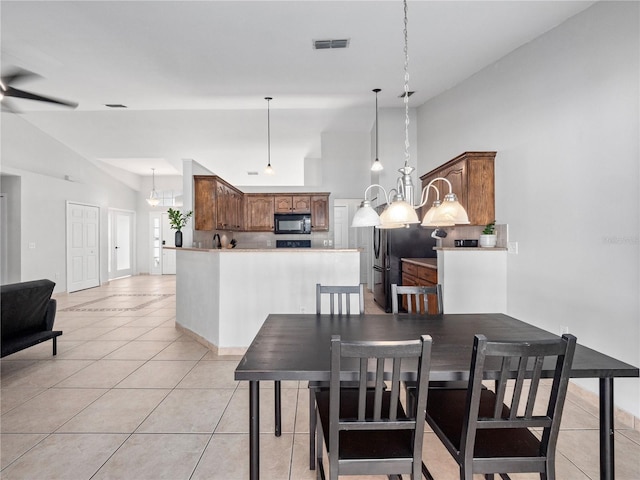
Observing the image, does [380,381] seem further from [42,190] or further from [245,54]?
[42,190]

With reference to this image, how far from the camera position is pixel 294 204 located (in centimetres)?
720

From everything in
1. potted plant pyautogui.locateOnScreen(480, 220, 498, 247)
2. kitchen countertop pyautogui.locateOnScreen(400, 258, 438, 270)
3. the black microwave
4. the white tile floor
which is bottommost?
the white tile floor

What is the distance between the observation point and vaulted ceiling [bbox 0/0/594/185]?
9.43 ft

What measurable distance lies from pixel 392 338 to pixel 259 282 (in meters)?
2.13

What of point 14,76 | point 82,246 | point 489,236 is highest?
point 14,76

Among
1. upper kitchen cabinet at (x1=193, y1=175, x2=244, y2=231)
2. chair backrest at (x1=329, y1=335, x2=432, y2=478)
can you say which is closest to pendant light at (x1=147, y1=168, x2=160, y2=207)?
upper kitchen cabinet at (x1=193, y1=175, x2=244, y2=231)

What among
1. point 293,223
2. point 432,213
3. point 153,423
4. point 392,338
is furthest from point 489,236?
point 293,223

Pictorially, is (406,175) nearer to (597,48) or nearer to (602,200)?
(602,200)

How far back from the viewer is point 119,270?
9.41 meters

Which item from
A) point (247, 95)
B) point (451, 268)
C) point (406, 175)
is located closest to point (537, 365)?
point (406, 175)

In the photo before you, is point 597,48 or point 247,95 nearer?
point 597,48

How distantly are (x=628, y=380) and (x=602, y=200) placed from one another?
50.0 inches

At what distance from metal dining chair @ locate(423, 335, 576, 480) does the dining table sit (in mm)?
105

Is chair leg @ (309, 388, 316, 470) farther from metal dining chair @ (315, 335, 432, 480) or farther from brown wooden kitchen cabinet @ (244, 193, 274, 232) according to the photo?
brown wooden kitchen cabinet @ (244, 193, 274, 232)
